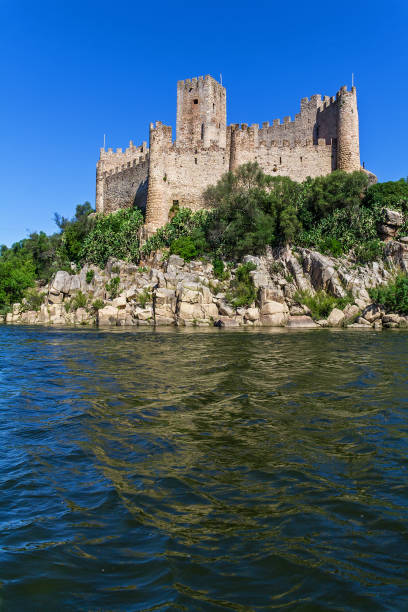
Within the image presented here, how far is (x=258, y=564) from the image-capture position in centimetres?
297

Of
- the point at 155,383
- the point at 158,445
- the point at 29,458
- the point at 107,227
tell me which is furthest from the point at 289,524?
the point at 107,227

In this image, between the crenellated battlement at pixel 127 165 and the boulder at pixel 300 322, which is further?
the crenellated battlement at pixel 127 165

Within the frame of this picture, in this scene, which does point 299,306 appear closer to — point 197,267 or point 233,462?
point 197,267

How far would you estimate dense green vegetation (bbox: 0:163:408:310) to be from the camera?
34.8m

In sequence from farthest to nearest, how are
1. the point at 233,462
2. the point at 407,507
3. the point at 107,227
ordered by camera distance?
1. the point at 107,227
2. the point at 233,462
3. the point at 407,507

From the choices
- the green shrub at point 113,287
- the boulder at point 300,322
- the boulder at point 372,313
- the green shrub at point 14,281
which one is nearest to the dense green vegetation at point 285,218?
the green shrub at point 113,287

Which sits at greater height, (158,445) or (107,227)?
(107,227)

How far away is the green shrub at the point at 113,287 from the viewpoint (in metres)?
33.5

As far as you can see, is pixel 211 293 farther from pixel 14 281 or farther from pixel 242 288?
pixel 14 281

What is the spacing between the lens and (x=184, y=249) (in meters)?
35.9

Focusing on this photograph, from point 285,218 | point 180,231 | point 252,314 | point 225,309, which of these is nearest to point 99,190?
point 180,231

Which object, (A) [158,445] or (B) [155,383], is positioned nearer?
(A) [158,445]

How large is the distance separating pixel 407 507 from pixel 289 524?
1.11 metres

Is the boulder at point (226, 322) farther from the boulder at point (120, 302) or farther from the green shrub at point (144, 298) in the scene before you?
the boulder at point (120, 302)
